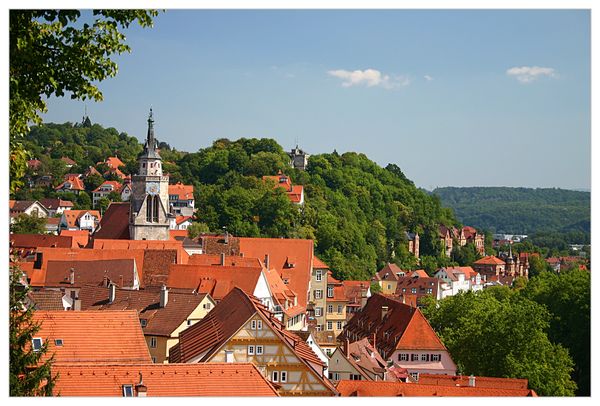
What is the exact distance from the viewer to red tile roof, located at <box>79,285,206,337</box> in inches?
883

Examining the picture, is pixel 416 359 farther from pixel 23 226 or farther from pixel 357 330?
pixel 23 226

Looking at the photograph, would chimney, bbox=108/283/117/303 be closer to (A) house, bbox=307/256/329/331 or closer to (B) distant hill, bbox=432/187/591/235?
(A) house, bbox=307/256/329/331

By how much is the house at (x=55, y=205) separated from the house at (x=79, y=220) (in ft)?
9.10

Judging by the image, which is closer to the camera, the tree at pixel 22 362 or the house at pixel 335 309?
the tree at pixel 22 362

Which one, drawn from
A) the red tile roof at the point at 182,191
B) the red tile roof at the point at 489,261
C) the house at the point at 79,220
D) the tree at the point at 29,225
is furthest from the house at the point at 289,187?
the red tile roof at the point at 489,261

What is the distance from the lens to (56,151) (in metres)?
83.0

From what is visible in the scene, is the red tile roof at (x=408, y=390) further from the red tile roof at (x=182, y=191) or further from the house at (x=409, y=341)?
the red tile roof at (x=182, y=191)

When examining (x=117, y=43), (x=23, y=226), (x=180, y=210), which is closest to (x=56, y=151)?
(x=180, y=210)

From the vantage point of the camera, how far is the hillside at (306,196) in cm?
5575

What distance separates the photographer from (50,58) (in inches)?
332

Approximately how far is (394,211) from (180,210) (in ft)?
62.5

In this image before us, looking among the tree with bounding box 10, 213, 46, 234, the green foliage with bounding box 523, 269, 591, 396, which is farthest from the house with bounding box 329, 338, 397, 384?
the tree with bounding box 10, 213, 46, 234

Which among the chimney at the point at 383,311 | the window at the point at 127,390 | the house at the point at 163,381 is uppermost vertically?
the house at the point at 163,381

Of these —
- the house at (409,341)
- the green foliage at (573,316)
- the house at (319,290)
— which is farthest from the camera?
the house at (319,290)
